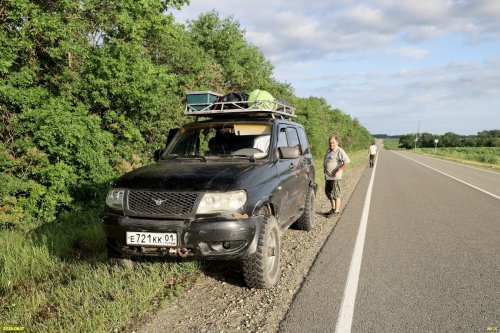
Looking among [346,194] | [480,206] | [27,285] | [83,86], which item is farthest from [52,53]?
[480,206]

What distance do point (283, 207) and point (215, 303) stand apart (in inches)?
62.9

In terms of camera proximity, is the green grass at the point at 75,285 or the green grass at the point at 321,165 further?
the green grass at the point at 321,165

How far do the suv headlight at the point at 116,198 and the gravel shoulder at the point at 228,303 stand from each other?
119 centimetres

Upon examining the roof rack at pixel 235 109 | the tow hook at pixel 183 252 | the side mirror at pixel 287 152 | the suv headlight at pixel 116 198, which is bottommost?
the tow hook at pixel 183 252

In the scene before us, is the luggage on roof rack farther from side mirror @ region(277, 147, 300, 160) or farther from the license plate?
the license plate

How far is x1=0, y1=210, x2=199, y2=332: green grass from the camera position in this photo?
10.9ft

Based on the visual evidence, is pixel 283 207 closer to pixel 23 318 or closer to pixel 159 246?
pixel 159 246

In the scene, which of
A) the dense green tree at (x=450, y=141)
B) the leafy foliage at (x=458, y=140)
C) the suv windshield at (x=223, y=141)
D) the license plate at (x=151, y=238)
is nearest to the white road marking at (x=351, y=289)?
the license plate at (x=151, y=238)

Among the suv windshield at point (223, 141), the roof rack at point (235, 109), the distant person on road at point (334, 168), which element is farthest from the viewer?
the distant person on road at point (334, 168)

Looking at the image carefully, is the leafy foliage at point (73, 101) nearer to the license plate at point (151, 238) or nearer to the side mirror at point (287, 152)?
A: the license plate at point (151, 238)

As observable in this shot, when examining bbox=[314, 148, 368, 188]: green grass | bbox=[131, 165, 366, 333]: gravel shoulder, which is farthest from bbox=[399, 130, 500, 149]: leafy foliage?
bbox=[131, 165, 366, 333]: gravel shoulder

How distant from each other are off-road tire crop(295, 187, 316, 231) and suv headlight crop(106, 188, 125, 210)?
139 inches

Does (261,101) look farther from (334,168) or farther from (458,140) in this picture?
(458,140)

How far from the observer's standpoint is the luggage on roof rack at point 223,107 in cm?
521
